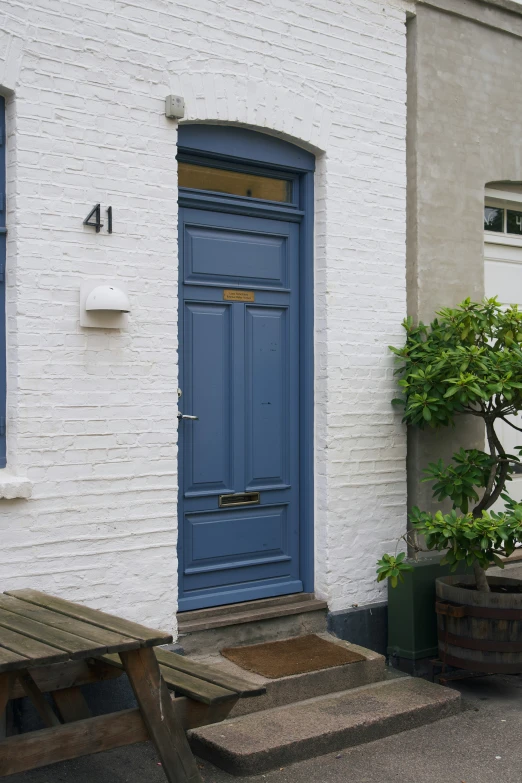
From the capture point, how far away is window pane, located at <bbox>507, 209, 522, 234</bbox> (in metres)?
7.53

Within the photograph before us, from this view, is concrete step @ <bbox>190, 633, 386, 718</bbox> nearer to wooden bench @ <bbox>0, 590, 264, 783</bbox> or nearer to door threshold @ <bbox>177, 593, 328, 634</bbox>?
door threshold @ <bbox>177, 593, 328, 634</bbox>

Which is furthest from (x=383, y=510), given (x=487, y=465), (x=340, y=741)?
(x=340, y=741)

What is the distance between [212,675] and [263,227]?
3.01m

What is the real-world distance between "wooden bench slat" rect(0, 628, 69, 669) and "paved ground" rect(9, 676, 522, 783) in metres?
1.18

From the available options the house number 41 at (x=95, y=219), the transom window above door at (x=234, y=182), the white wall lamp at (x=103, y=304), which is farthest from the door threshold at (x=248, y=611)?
the transom window above door at (x=234, y=182)

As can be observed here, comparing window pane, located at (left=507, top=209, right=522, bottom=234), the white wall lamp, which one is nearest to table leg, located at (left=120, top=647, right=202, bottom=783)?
the white wall lamp

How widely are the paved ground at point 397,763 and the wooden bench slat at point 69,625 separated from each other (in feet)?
2.77

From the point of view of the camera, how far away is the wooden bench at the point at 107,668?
3.54m

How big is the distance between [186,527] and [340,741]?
1.55 metres

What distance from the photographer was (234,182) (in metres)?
5.97

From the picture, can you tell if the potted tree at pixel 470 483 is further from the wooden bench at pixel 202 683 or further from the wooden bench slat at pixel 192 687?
the wooden bench slat at pixel 192 687

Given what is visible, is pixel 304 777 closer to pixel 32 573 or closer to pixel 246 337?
pixel 32 573

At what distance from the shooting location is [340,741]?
486 centimetres

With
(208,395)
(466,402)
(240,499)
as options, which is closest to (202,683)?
(240,499)
